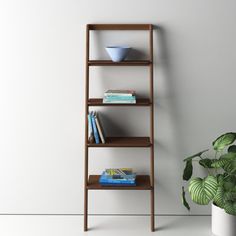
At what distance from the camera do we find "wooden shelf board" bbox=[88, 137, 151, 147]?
115 inches

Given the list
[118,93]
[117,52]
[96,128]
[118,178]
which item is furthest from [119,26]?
[118,178]

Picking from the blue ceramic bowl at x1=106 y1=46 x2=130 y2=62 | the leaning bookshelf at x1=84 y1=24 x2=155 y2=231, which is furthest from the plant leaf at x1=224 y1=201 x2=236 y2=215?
the blue ceramic bowl at x1=106 y1=46 x2=130 y2=62

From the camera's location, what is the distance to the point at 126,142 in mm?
2986

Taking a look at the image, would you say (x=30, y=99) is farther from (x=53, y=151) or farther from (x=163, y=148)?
(x=163, y=148)

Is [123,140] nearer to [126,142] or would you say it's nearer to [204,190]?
[126,142]

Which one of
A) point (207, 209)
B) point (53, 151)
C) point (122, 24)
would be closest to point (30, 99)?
point (53, 151)

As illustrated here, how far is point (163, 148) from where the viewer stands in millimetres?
3182

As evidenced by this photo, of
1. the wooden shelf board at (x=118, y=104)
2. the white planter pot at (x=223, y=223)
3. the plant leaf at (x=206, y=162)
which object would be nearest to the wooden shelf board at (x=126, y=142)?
the wooden shelf board at (x=118, y=104)

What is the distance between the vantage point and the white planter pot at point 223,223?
9.07ft

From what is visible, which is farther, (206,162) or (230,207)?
(206,162)

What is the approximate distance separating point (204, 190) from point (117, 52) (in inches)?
42.5

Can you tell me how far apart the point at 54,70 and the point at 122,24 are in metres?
0.60

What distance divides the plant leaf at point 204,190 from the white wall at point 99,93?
20.9 inches

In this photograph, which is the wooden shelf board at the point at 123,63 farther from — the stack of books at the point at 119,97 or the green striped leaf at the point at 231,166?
the green striped leaf at the point at 231,166
